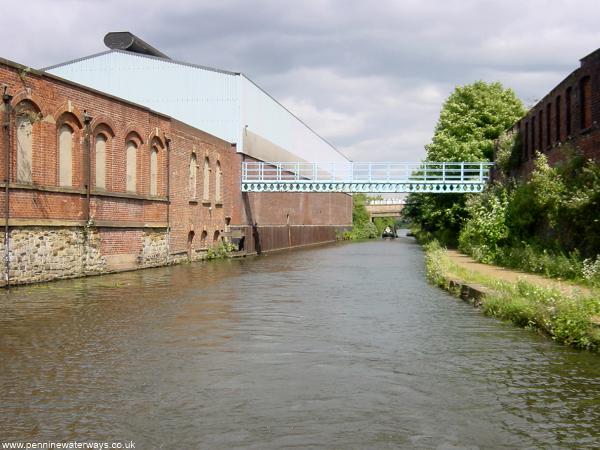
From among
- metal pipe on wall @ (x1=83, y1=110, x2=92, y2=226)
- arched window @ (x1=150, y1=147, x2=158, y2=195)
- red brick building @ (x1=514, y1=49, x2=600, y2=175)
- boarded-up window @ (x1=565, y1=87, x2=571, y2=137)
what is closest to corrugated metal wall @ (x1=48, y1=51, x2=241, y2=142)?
arched window @ (x1=150, y1=147, x2=158, y2=195)

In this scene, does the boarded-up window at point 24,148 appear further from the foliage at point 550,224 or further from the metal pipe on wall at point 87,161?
the foliage at point 550,224

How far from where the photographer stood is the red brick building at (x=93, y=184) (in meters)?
18.3

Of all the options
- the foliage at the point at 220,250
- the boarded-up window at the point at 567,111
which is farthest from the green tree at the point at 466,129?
the boarded-up window at the point at 567,111

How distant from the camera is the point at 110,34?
46406mm

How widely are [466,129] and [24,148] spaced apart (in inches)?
1273

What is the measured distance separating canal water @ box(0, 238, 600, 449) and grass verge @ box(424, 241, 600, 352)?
0.30 m

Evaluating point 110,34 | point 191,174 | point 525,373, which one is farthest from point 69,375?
point 110,34

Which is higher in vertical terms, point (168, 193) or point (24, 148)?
point (24, 148)

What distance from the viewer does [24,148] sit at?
18781 millimetres

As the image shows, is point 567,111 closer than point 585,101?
No

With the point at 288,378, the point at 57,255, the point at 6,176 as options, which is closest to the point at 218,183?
the point at 57,255

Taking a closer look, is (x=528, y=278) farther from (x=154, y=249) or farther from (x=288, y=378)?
(x=154, y=249)

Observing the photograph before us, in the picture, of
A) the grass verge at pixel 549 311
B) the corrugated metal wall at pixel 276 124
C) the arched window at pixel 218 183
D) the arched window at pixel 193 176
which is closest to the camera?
the grass verge at pixel 549 311

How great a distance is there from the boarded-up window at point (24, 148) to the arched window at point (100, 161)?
12.4ft
